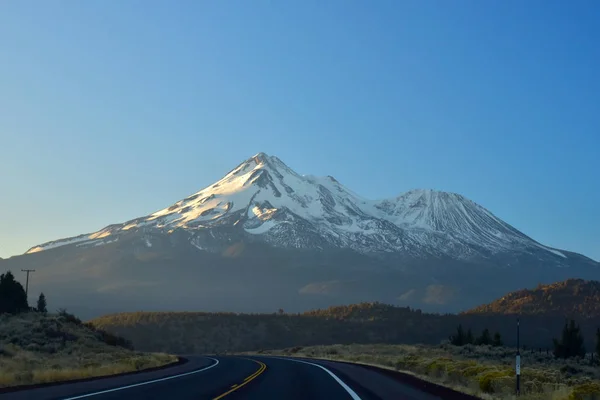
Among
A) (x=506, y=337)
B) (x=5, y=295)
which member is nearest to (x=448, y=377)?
(x=5, y=295)

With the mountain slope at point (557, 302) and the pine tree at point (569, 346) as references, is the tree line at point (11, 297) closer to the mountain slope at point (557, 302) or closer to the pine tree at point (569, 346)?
the pine tree at point (569, 346)

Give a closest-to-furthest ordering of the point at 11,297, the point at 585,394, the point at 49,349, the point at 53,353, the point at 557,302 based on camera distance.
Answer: the point at 585,394 < the point at 53,353 < the point at 49,349 < the point at 11,297 < the point at 557,302

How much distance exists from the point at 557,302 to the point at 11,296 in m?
104

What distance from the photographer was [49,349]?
39.2 metres

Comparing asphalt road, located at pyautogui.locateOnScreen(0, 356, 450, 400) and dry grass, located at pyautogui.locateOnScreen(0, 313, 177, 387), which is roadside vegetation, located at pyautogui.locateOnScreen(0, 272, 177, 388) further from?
asphalt road, located at pyautogui.locateOnScreen(0, 356, 450, 400)

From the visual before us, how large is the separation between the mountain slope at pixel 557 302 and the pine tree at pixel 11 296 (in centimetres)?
9229

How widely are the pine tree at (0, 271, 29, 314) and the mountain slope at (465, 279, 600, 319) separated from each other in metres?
92.3

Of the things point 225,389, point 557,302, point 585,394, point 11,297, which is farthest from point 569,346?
point 557,302

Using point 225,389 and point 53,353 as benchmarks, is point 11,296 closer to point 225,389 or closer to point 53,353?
point 53,353

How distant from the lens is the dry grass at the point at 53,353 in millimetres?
25594

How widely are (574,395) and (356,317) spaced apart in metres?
120

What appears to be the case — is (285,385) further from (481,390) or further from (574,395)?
(574,395)

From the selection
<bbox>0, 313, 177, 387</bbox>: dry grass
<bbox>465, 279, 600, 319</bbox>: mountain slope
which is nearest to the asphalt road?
<bbox>0, 313, 177, 387</bbox>: dry grass

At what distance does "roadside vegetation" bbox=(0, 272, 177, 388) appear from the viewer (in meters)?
26.2
